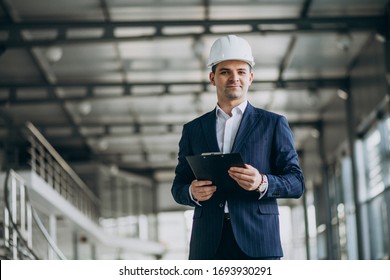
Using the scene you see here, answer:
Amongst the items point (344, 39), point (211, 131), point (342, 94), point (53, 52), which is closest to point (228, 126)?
point (211, 131)

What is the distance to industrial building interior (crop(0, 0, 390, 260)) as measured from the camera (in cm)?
1199

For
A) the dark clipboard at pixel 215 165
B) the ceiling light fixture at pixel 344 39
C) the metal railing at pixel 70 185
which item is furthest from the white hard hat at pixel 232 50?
the metal railing at pixel 70 185

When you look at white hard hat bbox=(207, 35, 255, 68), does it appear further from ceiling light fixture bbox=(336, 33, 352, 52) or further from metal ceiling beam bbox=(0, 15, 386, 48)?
ceiling light fixture bbox=(336, 33, 352, 52)

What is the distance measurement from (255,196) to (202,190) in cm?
18

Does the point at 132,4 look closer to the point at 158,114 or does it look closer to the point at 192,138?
the point at 158,114

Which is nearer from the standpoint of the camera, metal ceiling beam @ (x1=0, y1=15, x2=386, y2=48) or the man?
the man

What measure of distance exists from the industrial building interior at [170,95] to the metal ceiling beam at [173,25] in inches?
0.8

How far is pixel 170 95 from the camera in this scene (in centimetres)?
1656

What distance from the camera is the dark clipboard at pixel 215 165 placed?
246cm

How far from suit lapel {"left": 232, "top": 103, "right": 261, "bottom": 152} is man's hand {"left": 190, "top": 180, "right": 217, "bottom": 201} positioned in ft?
0.49

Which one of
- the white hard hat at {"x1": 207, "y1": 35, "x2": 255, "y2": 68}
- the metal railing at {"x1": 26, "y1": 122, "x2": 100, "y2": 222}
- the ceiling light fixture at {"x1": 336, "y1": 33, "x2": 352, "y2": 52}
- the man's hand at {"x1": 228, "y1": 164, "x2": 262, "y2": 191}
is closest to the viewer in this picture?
the man's hand at {"x1": 228, "y1": 164, "x2": 262, "y2": 191}

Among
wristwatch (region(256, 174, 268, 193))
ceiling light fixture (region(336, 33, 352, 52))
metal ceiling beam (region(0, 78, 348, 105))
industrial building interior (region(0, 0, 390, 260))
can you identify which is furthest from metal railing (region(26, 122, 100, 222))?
wristwatch (region(256, 174, 268, 193))

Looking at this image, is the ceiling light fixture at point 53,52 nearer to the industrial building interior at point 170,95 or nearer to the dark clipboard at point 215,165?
the industrial building interior at point 170,95
